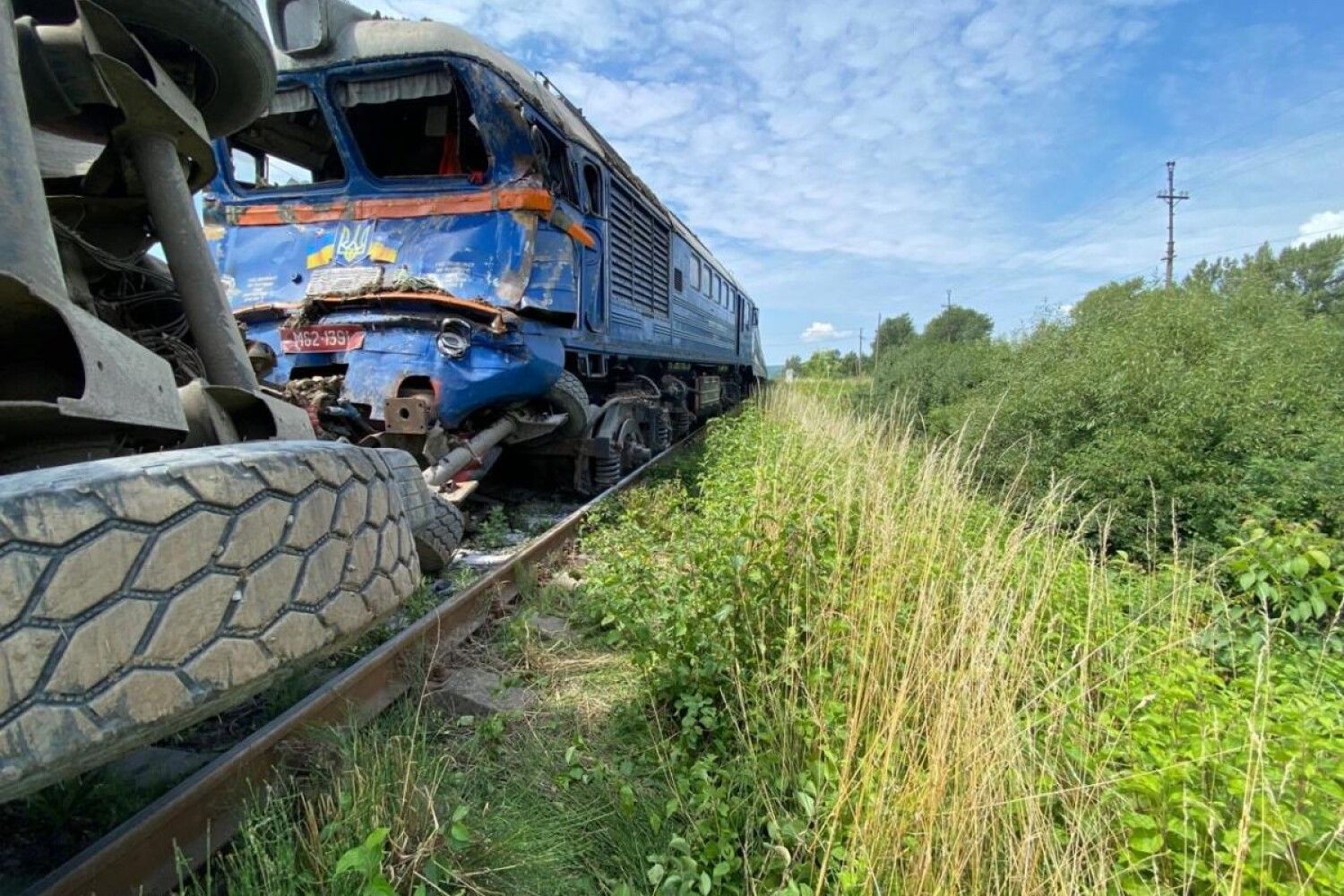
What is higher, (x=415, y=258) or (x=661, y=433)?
(x=415, y=258)

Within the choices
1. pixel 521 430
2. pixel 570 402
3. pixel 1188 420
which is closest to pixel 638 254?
pixel 570 402

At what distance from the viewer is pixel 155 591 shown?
0.92m

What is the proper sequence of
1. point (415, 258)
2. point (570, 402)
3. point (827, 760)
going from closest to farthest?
point (827, 760)
point (415, 258)
point (570, 402)

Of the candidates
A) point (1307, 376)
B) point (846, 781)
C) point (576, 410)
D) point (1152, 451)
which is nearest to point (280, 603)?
point (846, 781)

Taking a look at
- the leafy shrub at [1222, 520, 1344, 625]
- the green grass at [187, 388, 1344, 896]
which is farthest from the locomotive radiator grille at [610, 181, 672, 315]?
the leafy shrub at [1222, 520, 1344, 625]

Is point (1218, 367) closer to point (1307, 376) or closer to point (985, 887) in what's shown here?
point (1307, 376)

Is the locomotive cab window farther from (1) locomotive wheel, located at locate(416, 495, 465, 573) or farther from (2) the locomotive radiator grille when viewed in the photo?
(1) locomotive wheel, located at locate(416, 495, 465, 573)

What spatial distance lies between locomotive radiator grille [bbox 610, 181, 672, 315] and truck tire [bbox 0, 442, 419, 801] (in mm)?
5158

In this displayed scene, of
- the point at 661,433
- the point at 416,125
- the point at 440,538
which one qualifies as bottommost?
the point at 440,538

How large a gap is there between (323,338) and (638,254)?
3.59 meters

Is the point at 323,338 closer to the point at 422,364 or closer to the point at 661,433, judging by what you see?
the point at 422,364

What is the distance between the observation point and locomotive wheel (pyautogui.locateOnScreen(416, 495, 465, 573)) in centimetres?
338

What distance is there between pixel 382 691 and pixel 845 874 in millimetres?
1711

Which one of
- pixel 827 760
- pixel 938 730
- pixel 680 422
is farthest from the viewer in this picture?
pixel 680 422
